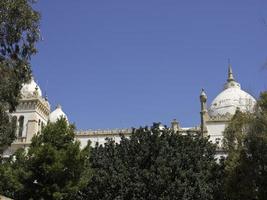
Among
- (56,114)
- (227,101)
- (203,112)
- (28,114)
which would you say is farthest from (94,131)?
(227,101)

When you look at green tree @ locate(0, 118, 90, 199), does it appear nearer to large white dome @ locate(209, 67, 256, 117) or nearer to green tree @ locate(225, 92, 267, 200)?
green tree @ locate(225, 92, 267, 200)

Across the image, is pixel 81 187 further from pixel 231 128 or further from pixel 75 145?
pixel 231 128

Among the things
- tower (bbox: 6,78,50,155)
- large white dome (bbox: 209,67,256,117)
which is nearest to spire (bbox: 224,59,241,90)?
large white dome (bbox: 209,67,256,117)

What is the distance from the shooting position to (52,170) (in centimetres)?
2488

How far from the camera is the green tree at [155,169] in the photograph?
26625 millimetres

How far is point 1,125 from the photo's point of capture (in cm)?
1809

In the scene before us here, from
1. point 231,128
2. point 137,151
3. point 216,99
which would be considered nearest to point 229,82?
point 216,99

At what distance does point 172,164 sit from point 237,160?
16.3 feet

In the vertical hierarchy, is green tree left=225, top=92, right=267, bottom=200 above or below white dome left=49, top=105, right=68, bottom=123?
below

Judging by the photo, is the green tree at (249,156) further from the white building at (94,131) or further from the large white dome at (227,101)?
the large white dome at (227,101)

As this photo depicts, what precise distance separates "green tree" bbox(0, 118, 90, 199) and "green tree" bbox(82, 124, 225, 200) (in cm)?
173

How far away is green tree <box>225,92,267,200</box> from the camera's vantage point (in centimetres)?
2152

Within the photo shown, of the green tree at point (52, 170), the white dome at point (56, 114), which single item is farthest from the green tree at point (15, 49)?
the white dome at point (56, 114)

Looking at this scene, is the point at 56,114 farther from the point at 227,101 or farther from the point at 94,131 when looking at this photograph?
the point at 227,101
